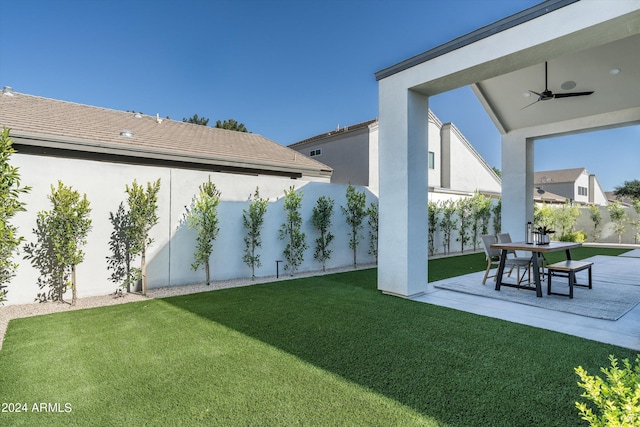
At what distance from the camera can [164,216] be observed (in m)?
6.37

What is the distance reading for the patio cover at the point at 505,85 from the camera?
4016 mm

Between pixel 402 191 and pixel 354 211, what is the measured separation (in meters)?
3.33

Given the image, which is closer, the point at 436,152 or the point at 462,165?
the point at 436,152

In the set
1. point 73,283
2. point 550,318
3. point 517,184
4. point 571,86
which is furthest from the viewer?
point 517,184

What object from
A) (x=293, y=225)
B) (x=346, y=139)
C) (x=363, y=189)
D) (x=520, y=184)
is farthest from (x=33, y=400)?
(x=346, y=139)

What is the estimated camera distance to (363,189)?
9383mm

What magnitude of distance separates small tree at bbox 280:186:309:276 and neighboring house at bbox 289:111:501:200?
7.45 metres

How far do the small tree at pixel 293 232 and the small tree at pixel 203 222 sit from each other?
1.74 meters

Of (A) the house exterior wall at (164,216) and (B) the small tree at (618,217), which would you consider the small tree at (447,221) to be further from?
(B) the small tree at (618,217)

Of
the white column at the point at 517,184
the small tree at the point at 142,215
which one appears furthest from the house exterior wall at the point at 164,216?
the white column at the point at 517,184

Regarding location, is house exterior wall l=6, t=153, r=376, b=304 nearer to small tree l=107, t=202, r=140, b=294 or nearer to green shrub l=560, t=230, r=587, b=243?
small tree l=107, t=202, r=140, b=294

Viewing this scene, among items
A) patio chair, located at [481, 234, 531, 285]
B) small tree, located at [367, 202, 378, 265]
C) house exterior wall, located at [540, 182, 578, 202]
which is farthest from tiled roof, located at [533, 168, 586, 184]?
patio chair, located at [481, 234, 531, 285]

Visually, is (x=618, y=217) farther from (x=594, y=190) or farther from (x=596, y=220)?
(x=594, y=190)

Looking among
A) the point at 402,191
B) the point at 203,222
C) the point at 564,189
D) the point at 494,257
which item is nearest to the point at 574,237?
the point at 494,257
